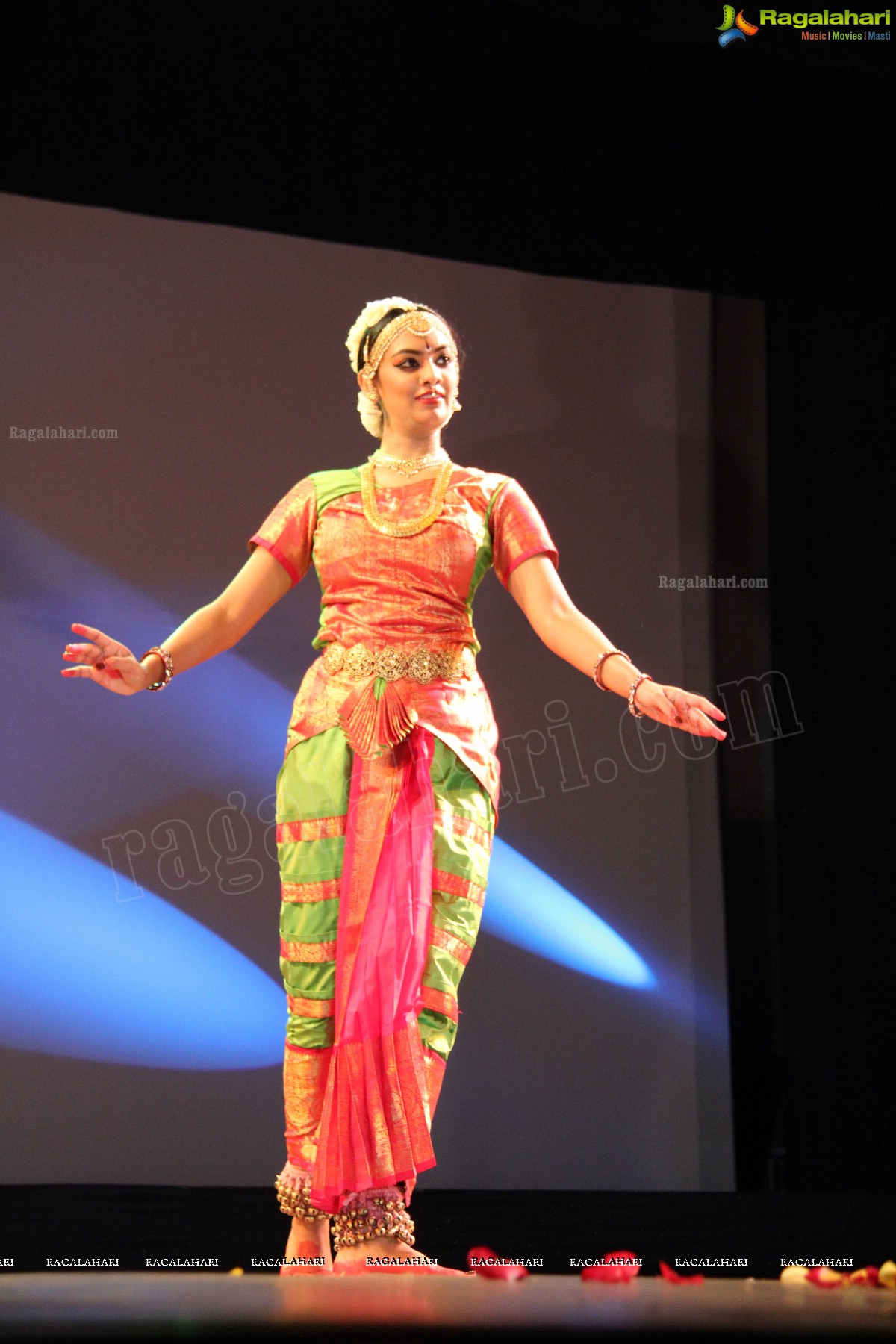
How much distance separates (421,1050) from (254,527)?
192 centimetres

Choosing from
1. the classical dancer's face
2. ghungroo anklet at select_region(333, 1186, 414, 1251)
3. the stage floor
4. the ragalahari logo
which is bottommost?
ghungroo anklet at select_region(333, 1186, 414, 1251)

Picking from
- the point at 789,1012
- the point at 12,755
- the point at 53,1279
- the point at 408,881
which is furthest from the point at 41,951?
the point at 53,1279

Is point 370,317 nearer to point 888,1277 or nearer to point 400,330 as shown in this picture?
point 400,330

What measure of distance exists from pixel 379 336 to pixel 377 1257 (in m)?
1.56

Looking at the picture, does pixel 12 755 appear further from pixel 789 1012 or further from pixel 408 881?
pixel 789 1012

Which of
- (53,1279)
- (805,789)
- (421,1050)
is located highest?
(805,789)

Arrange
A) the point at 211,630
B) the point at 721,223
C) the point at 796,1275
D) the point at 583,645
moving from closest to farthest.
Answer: the point at 796,1275, the point at 583,645, the point at 211,630, the point at 721,223

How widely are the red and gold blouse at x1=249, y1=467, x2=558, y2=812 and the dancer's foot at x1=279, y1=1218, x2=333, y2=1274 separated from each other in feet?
2.47

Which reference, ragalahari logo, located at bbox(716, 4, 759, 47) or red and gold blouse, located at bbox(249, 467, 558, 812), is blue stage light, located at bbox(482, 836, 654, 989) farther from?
ragalahari logo, located at bbox(716, 4, 759, 47)

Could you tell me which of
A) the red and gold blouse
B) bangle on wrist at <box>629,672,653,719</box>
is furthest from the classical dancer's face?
bangle on wrist at <box>629,672,653,719</box>

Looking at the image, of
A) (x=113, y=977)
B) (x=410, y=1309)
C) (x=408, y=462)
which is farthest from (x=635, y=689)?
(x=113, y=977)

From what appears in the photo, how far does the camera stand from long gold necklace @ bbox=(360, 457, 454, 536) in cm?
249

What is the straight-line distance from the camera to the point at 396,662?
2455 mm

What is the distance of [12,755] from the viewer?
3680mm
